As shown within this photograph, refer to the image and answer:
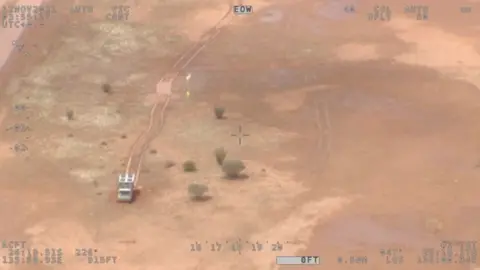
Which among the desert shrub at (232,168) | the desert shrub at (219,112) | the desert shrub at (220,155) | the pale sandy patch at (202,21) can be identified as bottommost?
the desert shrub at (232,168)

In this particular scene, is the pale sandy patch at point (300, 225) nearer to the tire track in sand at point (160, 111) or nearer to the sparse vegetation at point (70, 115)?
the tire track in sand at point (160, 111)

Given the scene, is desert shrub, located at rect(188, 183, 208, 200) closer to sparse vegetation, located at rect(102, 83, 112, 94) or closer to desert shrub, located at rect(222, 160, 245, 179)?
desert shrub, located at rect(222, 160, 245, 179)

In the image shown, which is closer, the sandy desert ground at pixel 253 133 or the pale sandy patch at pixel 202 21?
the sandy desert ground at pixel 253 133

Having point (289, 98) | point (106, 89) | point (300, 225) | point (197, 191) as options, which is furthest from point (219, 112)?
point (300, 225)

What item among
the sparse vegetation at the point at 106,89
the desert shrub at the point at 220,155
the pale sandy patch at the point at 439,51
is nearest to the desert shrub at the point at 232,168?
the desert shrub at the point at 220,155

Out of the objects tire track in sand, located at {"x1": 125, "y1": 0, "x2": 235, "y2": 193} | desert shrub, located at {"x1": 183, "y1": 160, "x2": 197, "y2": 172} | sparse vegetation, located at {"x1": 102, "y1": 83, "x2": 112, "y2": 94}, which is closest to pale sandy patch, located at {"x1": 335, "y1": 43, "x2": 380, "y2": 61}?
tire track in sand, located at {"x1": 125, "y1": 0, "x2": 235, "y2": 193}

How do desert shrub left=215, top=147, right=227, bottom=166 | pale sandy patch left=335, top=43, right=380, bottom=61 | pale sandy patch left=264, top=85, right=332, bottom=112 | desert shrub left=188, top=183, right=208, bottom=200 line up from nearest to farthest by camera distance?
desert shrub left=188, top=183, right=208, bottom=200
desert shrub left=215, top=147, right=227, bottom=166
pale sandy patch left=264, top=85, right=332, bottom=112
pale sandy patch left=335, top=43, right=380, bottom=61
